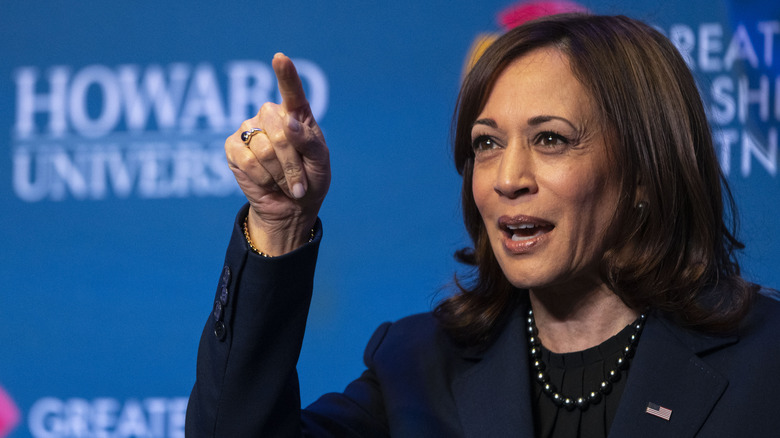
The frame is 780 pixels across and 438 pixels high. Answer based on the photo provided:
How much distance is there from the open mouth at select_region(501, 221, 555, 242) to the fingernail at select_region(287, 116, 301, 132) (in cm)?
45

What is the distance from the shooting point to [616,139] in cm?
139

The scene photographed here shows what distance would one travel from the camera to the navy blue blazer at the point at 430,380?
3.97 feet

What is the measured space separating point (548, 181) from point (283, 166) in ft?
1.54

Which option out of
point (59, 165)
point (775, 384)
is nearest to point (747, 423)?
point (775, 384)

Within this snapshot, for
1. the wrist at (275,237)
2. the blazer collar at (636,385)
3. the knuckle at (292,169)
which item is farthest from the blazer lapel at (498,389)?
the knuckle at (292,169)

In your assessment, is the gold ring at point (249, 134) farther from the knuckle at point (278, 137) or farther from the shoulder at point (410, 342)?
the shoulder at point (410, 342)

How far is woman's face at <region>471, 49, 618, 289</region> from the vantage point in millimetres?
1349

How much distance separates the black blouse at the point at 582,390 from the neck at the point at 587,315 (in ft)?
0.05

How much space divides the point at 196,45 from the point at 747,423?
1843mm

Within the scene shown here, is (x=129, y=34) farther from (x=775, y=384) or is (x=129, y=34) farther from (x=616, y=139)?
(x=775, y=384)

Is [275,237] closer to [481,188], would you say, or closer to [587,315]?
[481,188]

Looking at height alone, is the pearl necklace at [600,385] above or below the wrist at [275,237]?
below

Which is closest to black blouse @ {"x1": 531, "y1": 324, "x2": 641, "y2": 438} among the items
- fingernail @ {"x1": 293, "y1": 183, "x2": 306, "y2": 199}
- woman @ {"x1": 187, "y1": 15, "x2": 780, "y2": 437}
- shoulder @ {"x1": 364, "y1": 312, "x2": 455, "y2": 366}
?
woman @ {"x1": 187, "y1": 15, "x2": 780, "y2": 437}

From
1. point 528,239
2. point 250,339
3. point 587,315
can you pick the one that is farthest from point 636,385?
point 250,339
